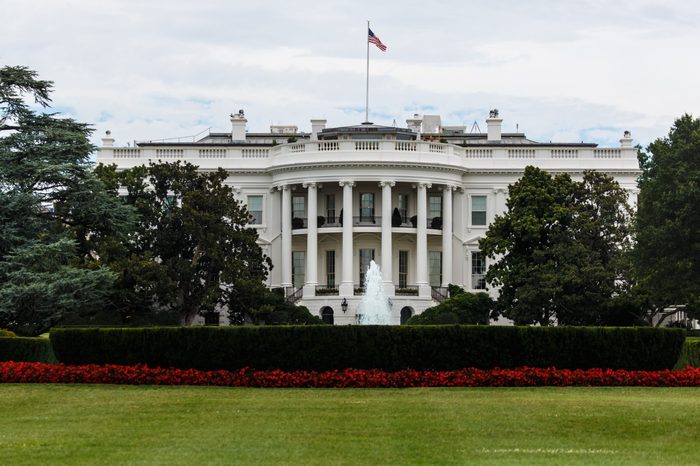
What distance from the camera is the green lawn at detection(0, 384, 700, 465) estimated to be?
21.4 metres

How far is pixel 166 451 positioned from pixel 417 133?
5597 cm

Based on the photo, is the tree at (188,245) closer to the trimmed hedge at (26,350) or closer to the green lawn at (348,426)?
the trimmed hedge at (26,350)

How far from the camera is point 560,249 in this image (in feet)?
192

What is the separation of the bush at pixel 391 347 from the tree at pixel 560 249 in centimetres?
2337

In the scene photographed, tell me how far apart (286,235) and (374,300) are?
719 centimetres

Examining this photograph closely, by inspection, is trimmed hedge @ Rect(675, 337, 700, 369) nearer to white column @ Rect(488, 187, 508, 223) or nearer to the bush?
the bush

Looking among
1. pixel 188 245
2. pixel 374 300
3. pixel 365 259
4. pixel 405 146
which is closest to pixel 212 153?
pixel 365 259

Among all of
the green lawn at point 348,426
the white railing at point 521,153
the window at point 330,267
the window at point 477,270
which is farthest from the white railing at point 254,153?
the green lawn at point 348,426

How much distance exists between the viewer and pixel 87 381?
33.8 meters

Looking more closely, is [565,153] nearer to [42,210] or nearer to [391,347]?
[42,210]

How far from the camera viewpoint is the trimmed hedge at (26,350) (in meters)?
36.1

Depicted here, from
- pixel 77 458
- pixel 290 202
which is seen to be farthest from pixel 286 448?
pixel 290 202

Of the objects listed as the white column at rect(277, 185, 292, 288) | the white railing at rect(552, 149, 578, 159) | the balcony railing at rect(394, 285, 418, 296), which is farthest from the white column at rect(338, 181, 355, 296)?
the white railing at rect(552, 149, 578, 159)

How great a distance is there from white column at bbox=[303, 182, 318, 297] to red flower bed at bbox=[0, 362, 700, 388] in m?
37.9
